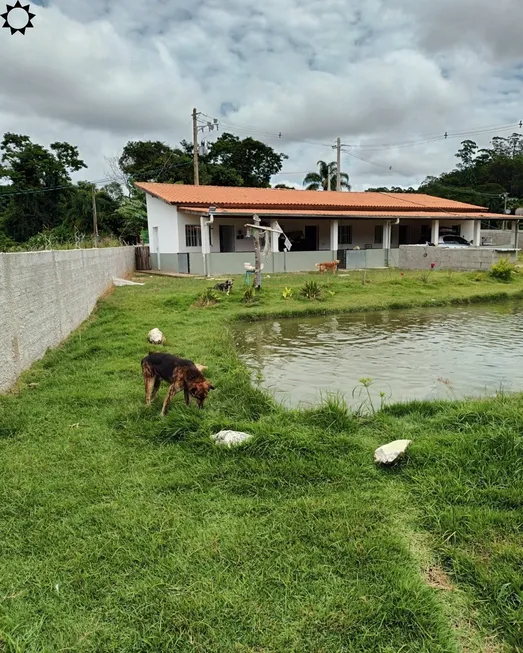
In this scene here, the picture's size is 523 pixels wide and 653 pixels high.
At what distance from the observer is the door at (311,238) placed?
26.2 metres

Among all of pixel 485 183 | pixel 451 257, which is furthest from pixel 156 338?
pixel 485 183

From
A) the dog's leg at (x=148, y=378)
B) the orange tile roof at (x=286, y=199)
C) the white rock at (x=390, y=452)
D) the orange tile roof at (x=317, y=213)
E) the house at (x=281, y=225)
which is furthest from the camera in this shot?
the orange tile roof at (x=286, y=199)

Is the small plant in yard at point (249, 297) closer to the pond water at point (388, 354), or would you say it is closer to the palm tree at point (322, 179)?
the pond water at point (388, 354)

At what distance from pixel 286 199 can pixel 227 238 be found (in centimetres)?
417

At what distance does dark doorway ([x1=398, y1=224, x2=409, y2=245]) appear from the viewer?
2953 cm

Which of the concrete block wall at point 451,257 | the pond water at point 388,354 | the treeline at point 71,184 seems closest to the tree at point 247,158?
the treeline at point 71,184

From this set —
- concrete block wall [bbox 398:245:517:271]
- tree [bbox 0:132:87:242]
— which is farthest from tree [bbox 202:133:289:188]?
concrete block wall [bbox 398:245:517:271]

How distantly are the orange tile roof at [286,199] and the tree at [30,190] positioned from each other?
1615 centimetres

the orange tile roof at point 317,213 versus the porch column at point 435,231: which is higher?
the orange tile roof at point 317,213

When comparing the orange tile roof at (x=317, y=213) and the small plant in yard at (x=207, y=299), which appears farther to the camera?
the orange tile roof at (x=317, y=213)

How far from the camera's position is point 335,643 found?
2.10 m

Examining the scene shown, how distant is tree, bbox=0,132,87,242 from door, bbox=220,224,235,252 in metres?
18.0

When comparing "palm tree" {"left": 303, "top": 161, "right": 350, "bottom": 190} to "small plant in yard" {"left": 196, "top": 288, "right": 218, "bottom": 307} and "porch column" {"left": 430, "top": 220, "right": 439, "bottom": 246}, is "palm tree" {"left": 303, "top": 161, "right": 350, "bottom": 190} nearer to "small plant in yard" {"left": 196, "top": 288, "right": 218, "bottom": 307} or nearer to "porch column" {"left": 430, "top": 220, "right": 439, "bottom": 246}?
"porch column" {"left": 430, "top": 220, "right": 439, "bottom": 246}

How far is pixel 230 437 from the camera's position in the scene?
395 centimetres
